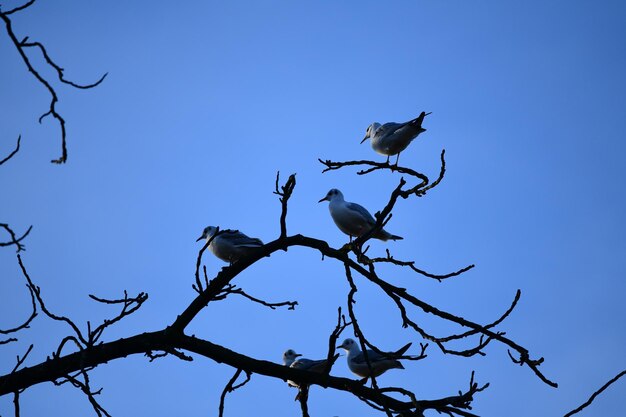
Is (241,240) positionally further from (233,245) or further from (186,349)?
(186,349)

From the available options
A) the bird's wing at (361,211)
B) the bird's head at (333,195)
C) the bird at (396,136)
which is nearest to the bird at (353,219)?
the bird's wing at (361,211)

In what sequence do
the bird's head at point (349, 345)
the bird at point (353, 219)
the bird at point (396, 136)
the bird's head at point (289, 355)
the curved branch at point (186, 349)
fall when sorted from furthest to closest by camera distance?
the bird's head at point (289, 355), the bird's head at point (349, 345), the bird at point (396, 136), the bird at point (353, 219), the curved branch at point (186, 349)

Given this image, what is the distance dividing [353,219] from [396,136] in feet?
5.35

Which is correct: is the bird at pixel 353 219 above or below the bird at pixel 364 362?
above

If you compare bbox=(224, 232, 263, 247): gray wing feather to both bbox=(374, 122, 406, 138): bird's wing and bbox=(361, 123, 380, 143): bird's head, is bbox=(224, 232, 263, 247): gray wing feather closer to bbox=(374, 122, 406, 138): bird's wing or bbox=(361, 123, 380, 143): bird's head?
bbox=(374, 122, 406, 138): bird's wing

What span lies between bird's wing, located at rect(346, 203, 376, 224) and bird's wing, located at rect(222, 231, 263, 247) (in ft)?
5.17

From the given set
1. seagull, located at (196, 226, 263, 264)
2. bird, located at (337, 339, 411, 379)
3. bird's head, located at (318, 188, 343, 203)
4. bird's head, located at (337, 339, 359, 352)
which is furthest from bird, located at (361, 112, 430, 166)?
bird's head, located at (337, 339, 359, 352)

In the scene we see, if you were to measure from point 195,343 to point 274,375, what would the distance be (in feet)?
2.04

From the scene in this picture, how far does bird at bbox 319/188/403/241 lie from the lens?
35.2ft

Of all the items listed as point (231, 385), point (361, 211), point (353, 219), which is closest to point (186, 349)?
point (231, 385)

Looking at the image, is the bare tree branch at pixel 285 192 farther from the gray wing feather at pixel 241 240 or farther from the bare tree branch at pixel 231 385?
the gray wing feather at pixel 241 240

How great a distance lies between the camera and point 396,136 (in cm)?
1138

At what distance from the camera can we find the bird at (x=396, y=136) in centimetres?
1116

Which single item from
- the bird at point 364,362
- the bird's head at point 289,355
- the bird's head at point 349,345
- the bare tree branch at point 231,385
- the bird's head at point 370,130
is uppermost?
the bird's head at point 370,130
